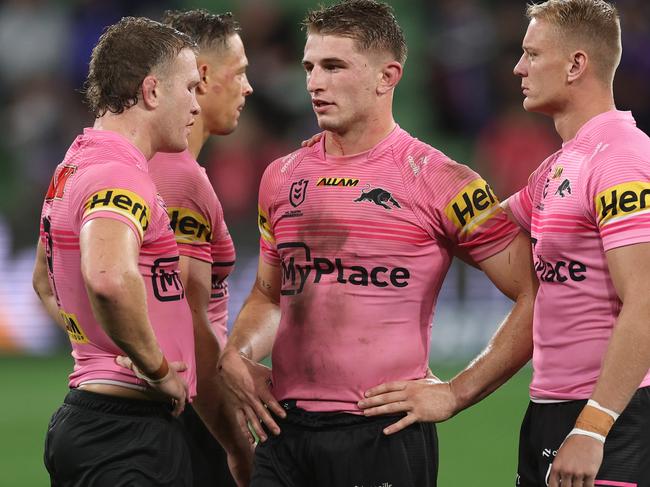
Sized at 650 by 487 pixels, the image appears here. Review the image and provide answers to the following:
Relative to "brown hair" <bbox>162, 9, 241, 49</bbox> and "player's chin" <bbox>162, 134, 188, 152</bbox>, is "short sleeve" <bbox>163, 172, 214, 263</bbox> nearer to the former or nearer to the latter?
"player's chin" <bbox>162, 134, 188, 152</bbox>

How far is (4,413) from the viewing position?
9.91 meters

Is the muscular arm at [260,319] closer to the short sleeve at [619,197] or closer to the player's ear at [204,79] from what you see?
the player's ear at [204,79]

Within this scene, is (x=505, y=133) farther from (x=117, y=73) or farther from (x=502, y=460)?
(x=117, y=73)

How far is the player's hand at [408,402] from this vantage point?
14.4 feet

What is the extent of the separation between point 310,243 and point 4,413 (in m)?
6.14

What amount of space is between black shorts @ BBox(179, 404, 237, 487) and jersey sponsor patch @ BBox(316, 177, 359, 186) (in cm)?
142

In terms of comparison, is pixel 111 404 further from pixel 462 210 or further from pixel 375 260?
pixel 462 210

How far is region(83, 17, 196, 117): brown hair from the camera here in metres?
4.36

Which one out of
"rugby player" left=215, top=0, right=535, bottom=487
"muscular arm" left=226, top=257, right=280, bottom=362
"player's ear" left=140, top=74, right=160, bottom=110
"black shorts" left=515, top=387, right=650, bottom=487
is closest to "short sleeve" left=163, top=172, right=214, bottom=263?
"muscular arm" left=226, top=257, right=280, bottom=362

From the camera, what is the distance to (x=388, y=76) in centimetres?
473

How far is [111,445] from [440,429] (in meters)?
5.68

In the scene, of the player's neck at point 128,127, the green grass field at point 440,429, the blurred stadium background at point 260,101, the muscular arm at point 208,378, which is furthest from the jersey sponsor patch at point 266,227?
the blurred stadium background at point 260,101

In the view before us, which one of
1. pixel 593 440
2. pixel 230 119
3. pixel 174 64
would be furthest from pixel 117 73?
pixel 593 440

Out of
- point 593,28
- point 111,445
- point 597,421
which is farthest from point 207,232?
point 597,421
